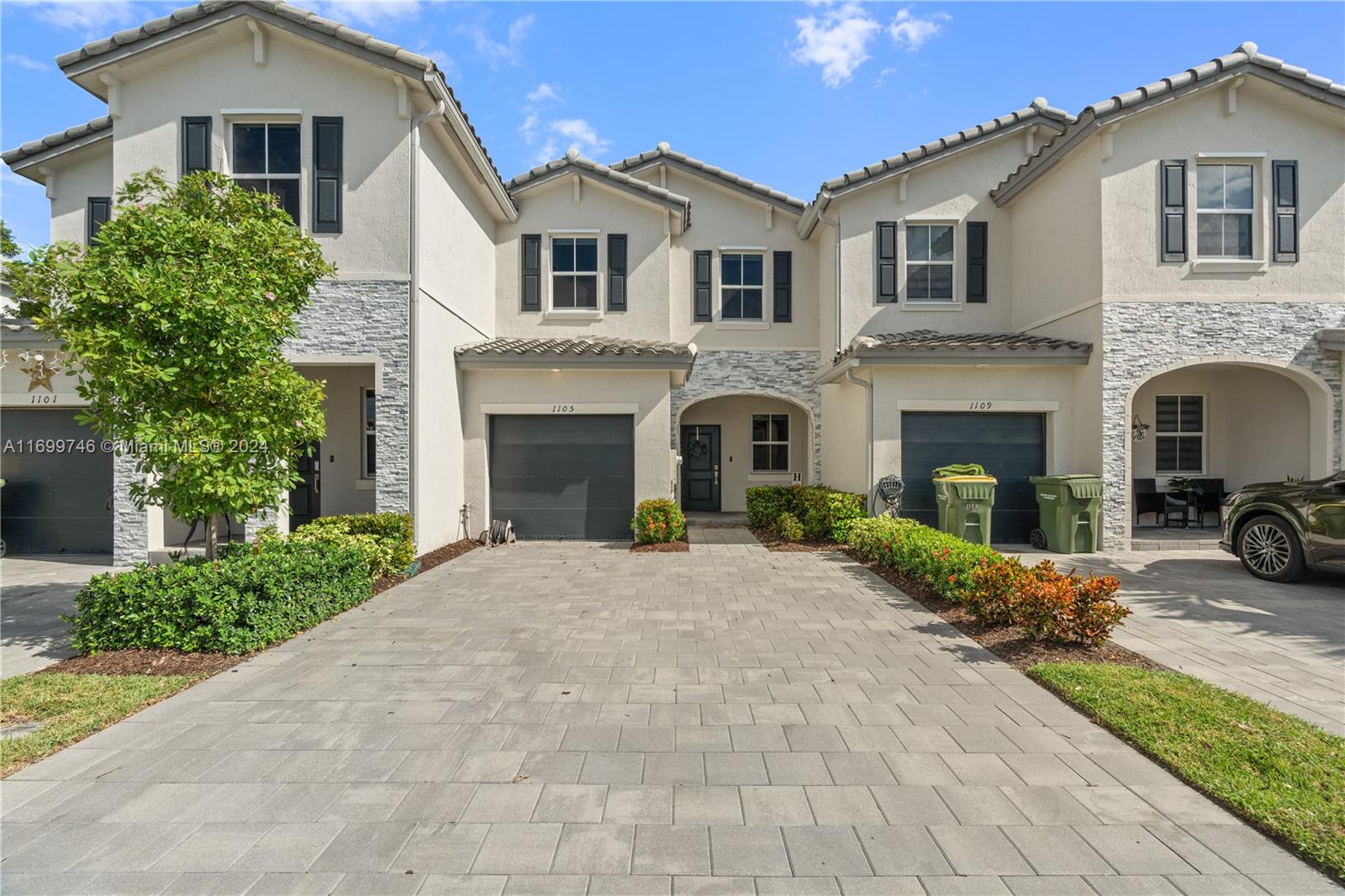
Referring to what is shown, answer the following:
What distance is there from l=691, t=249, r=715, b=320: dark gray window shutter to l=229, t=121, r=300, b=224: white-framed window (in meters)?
8.34

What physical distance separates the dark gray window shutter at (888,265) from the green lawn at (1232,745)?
1000cm

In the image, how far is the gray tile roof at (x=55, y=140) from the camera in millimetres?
11047

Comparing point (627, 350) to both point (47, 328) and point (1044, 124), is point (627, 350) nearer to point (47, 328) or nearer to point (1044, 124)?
point (47, 328)

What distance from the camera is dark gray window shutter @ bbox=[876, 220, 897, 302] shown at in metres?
13.6

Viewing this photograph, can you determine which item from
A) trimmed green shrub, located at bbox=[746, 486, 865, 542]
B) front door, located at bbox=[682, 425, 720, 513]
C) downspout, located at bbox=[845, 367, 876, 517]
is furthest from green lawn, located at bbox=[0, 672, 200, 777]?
front door, located at bbox=[682, 425, 720, 513]

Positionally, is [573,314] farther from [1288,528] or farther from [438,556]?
[1288,528]

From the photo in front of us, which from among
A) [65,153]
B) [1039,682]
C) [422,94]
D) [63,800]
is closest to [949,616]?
[1039,682]

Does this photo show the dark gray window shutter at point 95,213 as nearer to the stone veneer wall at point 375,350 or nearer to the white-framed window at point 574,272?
the stone veneer wall at point 375,350

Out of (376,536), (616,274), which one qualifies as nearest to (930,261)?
(616,274)

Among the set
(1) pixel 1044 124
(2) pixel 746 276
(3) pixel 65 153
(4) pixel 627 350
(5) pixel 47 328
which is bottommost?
(5) pixel 47 328

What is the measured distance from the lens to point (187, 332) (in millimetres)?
5879

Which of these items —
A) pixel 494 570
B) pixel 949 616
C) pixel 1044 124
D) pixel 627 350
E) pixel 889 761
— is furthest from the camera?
pixel 1044 124

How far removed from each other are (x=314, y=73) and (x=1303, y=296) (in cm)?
1682

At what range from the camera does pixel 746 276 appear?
15352 millimetres
